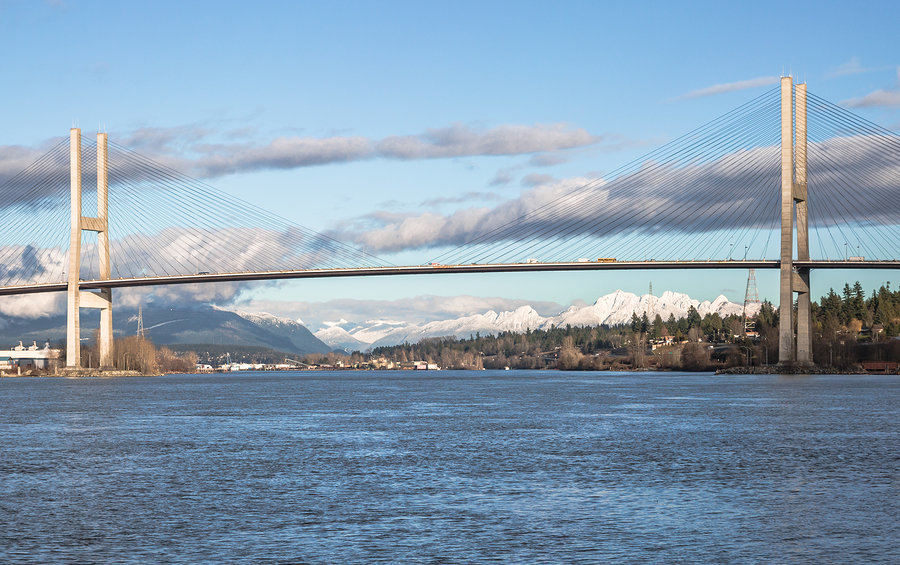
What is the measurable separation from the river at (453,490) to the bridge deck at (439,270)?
45.8 meters

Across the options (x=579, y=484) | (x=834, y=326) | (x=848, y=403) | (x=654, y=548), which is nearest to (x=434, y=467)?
(x=579, y=484)

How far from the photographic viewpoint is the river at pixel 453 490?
16.8 m

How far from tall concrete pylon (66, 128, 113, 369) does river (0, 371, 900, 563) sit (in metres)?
54.4

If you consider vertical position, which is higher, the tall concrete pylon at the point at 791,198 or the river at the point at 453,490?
the tall concrete pylon at the point at 791,198

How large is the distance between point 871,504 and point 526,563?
356 inches

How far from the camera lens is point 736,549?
1648 centimetres

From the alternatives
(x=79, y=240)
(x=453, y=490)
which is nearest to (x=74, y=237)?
(x=79, y=240)

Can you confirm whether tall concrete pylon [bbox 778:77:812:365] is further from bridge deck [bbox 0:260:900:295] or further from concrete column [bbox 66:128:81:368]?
concrete column [bbox 66:128:81:368]

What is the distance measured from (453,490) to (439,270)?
2751 inches

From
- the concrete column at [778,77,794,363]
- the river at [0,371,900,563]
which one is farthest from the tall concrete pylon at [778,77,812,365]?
the river at [0,371,900,563]

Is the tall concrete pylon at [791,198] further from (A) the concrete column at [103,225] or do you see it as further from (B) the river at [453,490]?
(A) the concrete column at [103,225]

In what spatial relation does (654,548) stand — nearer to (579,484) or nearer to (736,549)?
(736,549)

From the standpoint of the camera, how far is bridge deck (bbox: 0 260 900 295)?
284ft

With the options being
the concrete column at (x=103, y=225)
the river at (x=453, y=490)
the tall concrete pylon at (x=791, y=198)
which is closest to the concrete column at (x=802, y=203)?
the tall concrete pylon at (x=791, y=198)
